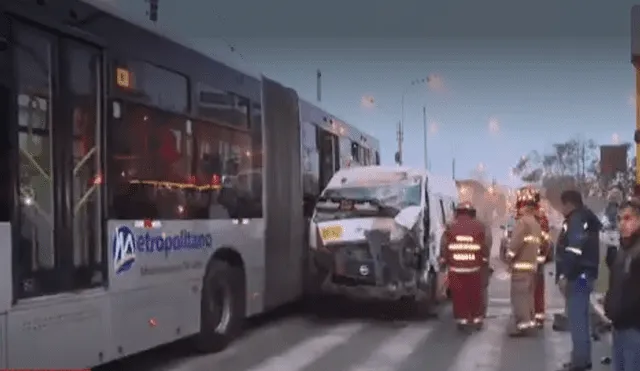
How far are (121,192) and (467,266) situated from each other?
5887mm

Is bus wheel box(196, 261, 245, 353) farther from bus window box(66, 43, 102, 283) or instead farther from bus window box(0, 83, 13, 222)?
bus window box(0, 83, 13, 222)

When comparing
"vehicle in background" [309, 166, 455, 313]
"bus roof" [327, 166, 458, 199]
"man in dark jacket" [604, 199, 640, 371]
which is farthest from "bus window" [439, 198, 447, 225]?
"man in dark jacket" [604, 199, 640, 371]

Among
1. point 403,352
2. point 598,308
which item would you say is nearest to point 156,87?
point 403,352

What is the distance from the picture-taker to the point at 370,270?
12766mm

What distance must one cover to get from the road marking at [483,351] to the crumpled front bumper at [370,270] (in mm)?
1287

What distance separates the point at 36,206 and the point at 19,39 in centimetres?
127

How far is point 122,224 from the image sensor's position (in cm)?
806

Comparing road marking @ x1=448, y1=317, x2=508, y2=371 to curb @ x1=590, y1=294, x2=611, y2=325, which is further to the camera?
curb @ x1=590, y1=294, x2=611, y2=325

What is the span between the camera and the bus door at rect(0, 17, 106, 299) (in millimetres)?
6641

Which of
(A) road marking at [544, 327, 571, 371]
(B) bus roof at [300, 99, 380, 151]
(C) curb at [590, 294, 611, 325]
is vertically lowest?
(A) road marking at [544, 327, 571, 371]

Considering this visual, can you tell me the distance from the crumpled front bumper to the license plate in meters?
0.13

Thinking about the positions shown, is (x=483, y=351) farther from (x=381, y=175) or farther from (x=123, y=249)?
(x=123, y=249)

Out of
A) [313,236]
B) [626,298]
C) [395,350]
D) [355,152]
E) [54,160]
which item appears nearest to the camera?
[626,298]

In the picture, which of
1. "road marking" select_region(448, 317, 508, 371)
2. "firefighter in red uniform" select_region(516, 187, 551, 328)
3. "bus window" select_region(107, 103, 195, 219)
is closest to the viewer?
"bus window" select_region(107, 103, 195, 219)
